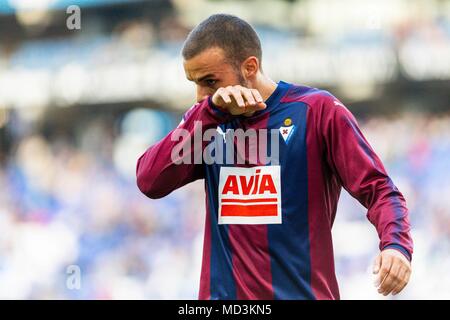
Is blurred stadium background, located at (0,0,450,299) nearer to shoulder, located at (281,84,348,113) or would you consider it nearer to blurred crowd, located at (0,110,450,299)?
blurred crowd, located at (0,110,450,299)

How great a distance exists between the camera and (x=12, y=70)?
40.3ft

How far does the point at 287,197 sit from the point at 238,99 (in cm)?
40

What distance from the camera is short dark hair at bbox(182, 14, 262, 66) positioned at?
3.20m

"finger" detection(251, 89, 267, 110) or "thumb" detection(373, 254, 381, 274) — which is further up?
"finger" detection(251, 89, 267, 110)

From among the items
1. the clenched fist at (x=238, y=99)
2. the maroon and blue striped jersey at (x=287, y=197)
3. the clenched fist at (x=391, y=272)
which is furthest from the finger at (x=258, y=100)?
the clenched fist at (x=391, y=272)

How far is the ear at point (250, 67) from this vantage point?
3.24 m

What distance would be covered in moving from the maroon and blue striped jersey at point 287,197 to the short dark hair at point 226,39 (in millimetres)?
214

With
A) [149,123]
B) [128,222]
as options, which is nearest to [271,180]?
[128,222]

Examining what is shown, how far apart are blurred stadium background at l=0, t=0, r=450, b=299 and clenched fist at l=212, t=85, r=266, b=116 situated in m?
5.86

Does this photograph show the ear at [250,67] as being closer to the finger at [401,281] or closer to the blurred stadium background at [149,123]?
the finger at [401,281]

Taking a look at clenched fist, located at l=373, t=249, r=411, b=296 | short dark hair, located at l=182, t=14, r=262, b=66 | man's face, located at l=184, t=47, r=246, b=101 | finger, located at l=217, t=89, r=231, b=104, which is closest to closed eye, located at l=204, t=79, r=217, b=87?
man's face, located at l=184, t=47, r=246, b=101

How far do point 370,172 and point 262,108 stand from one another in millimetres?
436

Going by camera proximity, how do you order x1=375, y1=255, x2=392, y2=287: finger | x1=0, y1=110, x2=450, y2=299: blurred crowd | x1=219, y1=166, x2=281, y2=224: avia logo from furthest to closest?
1. x1=0, y1=110, x2=450, y2=299: blurred crowd
2. x1=219, y1=166, x2=281, y2=224: avia logo
3. x1=375, y1=255, x2=392, y2=287: finger
